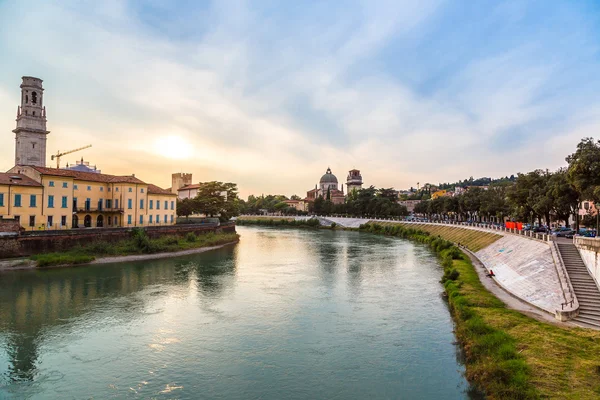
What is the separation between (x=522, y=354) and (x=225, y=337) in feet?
44.3

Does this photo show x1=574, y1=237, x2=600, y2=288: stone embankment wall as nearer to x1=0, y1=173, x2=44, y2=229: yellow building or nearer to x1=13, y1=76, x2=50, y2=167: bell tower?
x1=0, y1=173, x2=44, y2=229: yellow building

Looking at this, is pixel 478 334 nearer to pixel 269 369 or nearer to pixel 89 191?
pixel 269 369

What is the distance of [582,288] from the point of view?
2181cm

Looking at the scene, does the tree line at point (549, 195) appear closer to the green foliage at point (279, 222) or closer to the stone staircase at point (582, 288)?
the stone staircase at point (582, 288)

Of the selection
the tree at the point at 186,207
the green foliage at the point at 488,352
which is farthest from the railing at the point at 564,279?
the tree at the point at 186,207

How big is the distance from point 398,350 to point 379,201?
9882 cm

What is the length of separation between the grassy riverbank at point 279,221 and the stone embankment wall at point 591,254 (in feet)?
310

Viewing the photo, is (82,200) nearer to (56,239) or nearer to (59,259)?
(56,239)

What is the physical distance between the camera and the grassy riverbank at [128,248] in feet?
130

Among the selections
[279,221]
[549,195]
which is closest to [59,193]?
[549,195]

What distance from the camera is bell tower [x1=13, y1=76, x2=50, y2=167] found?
68088 mm

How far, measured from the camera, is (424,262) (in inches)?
→ 1775

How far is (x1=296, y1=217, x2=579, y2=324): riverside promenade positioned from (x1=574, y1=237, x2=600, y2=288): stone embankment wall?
133cm

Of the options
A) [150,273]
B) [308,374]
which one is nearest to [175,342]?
[308,374]
